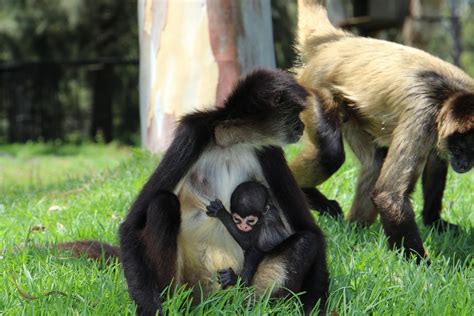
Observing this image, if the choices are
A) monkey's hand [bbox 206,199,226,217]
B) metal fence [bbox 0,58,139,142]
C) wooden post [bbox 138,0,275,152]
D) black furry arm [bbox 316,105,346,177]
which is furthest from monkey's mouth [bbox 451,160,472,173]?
metal fence [bbox 0,58,139,142]

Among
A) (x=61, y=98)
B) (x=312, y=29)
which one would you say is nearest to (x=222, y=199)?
(x=312, y=29)

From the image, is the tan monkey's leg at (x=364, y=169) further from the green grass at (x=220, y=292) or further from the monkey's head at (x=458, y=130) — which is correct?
the monkey's head at (x=458, y=130)

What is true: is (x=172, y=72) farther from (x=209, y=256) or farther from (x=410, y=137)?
(x=209, y=256)

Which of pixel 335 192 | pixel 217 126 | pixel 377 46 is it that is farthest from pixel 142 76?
pixel 217 126

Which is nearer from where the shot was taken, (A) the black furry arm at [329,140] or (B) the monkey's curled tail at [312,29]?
(A) the black furry arm at [329,140]

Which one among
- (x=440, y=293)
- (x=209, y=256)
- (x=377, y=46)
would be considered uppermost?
(x=377, y=46)

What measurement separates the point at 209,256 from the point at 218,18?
164 inches

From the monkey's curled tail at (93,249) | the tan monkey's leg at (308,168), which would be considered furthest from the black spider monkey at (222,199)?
the tan monkey's leg at (308,168)

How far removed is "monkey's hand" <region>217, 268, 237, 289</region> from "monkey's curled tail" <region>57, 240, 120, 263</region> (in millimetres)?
848

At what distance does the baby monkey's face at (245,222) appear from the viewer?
10.9 feet

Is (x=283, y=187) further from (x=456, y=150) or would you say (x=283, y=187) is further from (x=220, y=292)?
(x=456, y=150)

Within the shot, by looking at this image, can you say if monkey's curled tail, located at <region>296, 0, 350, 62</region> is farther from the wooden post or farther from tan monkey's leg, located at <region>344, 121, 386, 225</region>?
the wooden post

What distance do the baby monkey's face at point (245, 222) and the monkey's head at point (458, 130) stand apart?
5.78ft

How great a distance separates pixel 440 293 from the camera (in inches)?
139
